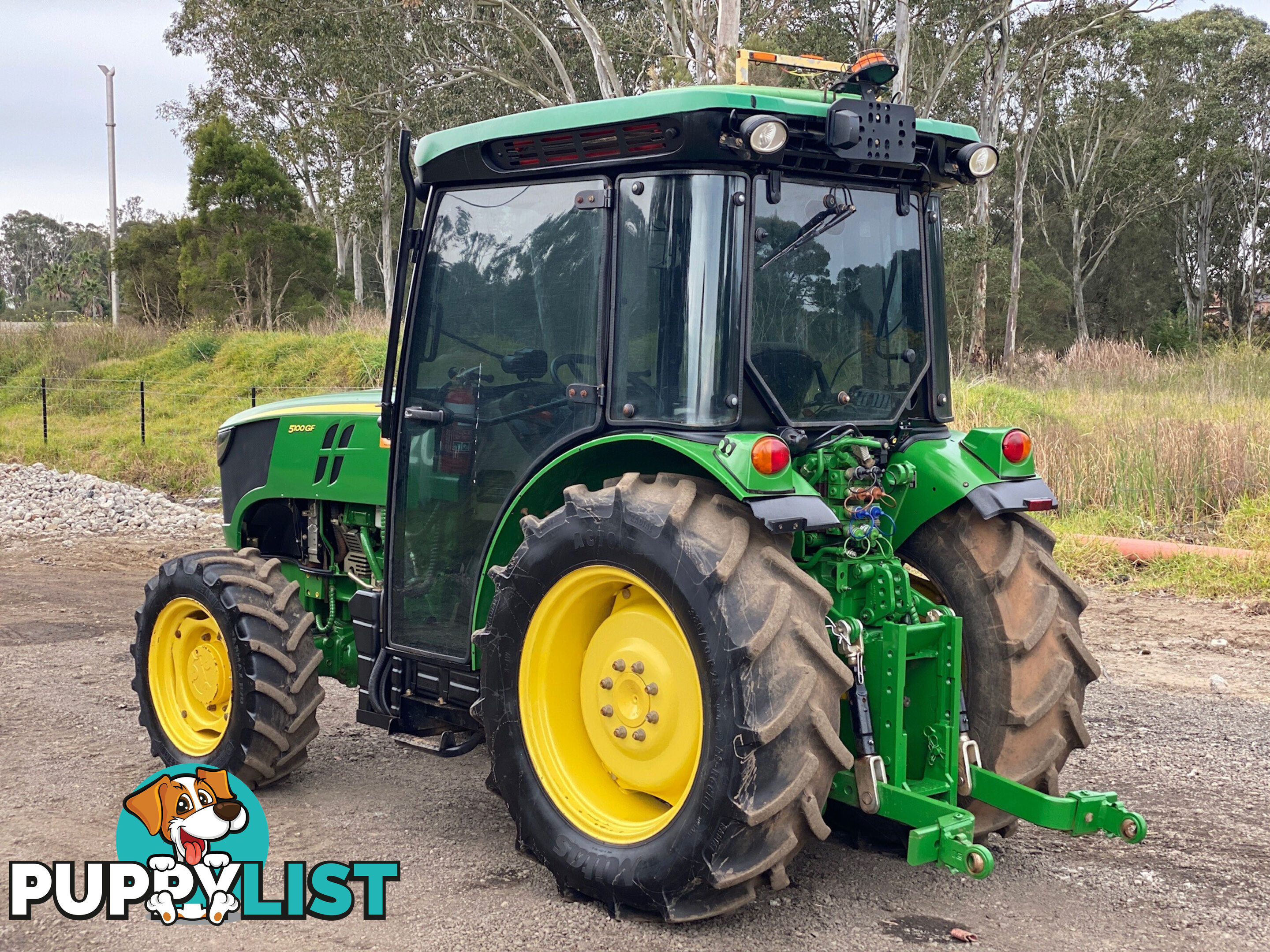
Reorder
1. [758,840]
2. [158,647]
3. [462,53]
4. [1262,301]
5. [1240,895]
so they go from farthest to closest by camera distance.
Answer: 1. [1262,301]
2. [462,53]
3. [158,647]
4. [1240,895]
5. [758,840]

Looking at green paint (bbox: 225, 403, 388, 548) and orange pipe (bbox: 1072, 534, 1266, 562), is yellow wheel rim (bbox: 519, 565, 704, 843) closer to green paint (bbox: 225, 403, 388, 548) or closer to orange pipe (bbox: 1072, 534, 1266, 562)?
green paint (bbox: 225, 403, 388, 548)

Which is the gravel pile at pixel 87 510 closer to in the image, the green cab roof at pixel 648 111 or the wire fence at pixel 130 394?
the wire fence at pixel 130 394

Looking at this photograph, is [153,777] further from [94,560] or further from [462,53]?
[462,53]

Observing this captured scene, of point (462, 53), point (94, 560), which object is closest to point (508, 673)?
point (94, 560)

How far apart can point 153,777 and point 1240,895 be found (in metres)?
3.66

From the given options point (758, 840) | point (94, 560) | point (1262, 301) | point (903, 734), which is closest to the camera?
point (758, 840)

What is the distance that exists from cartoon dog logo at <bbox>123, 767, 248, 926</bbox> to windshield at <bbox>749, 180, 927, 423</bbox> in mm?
2406

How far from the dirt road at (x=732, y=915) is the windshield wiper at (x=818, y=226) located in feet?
6.73

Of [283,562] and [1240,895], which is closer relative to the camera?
[1240,895]

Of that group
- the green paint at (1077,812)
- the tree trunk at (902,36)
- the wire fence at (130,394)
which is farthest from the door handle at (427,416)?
the tree trunk at (902,36)

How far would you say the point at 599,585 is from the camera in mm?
3822

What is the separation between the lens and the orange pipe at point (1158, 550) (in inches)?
360

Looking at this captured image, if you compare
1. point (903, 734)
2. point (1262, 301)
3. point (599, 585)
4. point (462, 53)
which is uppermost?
point (462, 53)

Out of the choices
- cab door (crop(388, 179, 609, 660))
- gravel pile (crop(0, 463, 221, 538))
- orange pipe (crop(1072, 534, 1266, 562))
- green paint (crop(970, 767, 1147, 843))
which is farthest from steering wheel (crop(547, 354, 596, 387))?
gravel pile (crop(0, 463, 221, 538))
